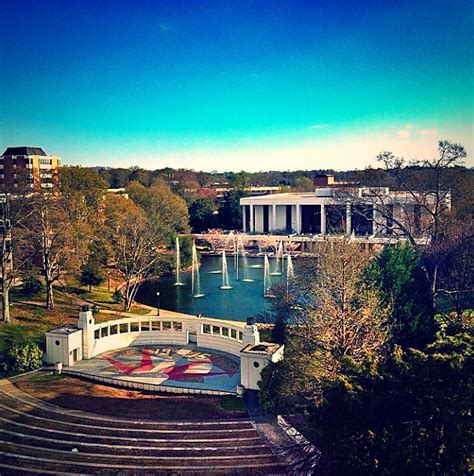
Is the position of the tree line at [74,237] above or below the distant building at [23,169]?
below

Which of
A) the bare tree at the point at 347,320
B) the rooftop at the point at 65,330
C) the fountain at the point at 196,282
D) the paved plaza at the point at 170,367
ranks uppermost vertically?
the bare tree at the point at 347,320

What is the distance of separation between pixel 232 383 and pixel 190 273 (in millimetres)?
13008

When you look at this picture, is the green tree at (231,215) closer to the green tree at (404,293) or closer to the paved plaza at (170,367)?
the green tree at (404,293)

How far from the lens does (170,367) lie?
9.85 metres

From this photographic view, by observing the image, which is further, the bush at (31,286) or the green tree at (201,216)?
the green tree at (201,216)

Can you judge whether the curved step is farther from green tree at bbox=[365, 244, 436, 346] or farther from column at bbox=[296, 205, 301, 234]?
column at bbox=[296, 205, 301, 234]

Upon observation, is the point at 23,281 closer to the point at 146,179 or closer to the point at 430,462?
the point at 430,462

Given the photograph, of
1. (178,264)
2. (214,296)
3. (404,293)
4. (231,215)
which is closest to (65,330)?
(404,293)

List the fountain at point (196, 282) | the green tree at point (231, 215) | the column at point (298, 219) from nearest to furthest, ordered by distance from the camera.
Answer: the fountain at point (196, 282) → the column at point (298, 219) → the green tree at point (231, 215)

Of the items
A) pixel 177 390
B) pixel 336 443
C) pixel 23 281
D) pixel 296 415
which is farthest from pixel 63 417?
pixel 23 281

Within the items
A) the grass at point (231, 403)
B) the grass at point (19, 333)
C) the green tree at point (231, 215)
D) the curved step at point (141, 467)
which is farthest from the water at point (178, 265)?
the curved step at point (141, 467)

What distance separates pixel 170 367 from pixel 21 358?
8.12 ft

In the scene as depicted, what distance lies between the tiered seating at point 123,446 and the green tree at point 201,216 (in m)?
23.1

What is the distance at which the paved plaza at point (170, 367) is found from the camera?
358 inches
